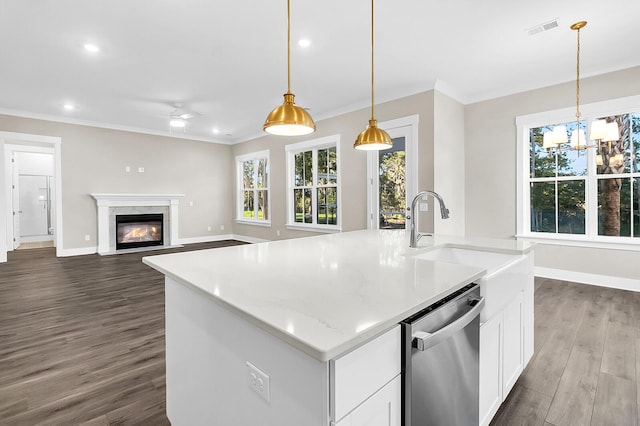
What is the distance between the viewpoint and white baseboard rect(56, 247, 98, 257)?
6.41 metres

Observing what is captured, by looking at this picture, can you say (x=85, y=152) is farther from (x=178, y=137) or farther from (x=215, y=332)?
(x=215, y=332)

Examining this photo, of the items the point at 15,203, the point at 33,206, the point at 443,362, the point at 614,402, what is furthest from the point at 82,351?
the point at 33,206

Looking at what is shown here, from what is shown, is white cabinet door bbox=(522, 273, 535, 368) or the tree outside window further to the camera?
the tree outside window

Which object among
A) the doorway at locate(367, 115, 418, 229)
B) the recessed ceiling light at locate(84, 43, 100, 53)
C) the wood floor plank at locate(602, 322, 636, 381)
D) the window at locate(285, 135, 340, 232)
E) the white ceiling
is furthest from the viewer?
the window at locate(285, 135, 340, 232)

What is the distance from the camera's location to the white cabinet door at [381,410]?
789 millimetres

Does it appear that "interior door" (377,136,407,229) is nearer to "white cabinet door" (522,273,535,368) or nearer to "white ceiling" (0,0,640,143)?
"white ceiling" (0,0,640,143)

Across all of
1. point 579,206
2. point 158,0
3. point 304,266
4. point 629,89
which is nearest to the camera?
point 304,266

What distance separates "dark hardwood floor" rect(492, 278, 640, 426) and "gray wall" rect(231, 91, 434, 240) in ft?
6.73

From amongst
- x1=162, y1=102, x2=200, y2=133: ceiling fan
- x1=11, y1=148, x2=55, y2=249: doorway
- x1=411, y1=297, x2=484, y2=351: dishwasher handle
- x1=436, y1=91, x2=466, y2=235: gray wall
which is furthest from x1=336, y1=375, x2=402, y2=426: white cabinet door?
x1=11, y1=148, x2=55, y2=249: doorway

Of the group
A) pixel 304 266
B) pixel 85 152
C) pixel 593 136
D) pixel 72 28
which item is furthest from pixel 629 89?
pixel 85 152

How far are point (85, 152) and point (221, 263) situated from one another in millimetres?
6893

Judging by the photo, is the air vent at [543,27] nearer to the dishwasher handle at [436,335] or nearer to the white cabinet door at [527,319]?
the white cabinet door at [527,319]

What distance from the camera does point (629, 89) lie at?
12.6ft

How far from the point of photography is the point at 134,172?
24.0 feet
